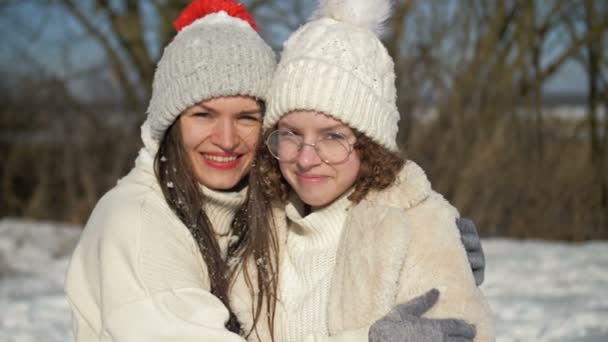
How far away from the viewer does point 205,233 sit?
2674 millimetres

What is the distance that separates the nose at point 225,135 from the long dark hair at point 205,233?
147 millimetres

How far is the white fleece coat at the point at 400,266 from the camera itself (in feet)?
7.55

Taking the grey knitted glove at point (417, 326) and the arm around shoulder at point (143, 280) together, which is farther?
the arm around shoulder at point (143, 280)

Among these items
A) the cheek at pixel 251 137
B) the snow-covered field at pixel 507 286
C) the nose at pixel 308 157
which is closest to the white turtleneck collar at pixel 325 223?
the nose at pixel 308 157

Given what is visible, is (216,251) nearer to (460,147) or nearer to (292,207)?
(292,207)

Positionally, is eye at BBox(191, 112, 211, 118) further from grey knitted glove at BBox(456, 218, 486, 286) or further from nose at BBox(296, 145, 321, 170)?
grey knitted glove at BBox(456, 218, 486, 286)

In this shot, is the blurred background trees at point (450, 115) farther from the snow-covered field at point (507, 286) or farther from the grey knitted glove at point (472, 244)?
the grey knitted glove at point (472, 244)

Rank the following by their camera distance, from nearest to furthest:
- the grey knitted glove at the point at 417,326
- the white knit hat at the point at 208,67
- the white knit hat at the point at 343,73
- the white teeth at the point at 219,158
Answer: the grey knitted glove at the point at 417,326, the white knit hat at the point at 343,73, the white knit hat at the point at 208,67, the white teeth at the point at 219,158

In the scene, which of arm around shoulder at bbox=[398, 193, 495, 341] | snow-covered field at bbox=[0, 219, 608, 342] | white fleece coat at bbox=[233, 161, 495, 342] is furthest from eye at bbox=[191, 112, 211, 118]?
snow-covered field at bbox=[0, 219, 608, 342]

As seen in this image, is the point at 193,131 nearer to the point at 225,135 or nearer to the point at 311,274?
the point at 225,135

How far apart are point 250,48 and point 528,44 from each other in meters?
6.18

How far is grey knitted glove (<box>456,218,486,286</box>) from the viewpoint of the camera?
8.68 feet

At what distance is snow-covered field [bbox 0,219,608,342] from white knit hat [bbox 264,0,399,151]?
8.17 ft

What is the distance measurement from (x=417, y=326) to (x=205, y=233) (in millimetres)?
884
